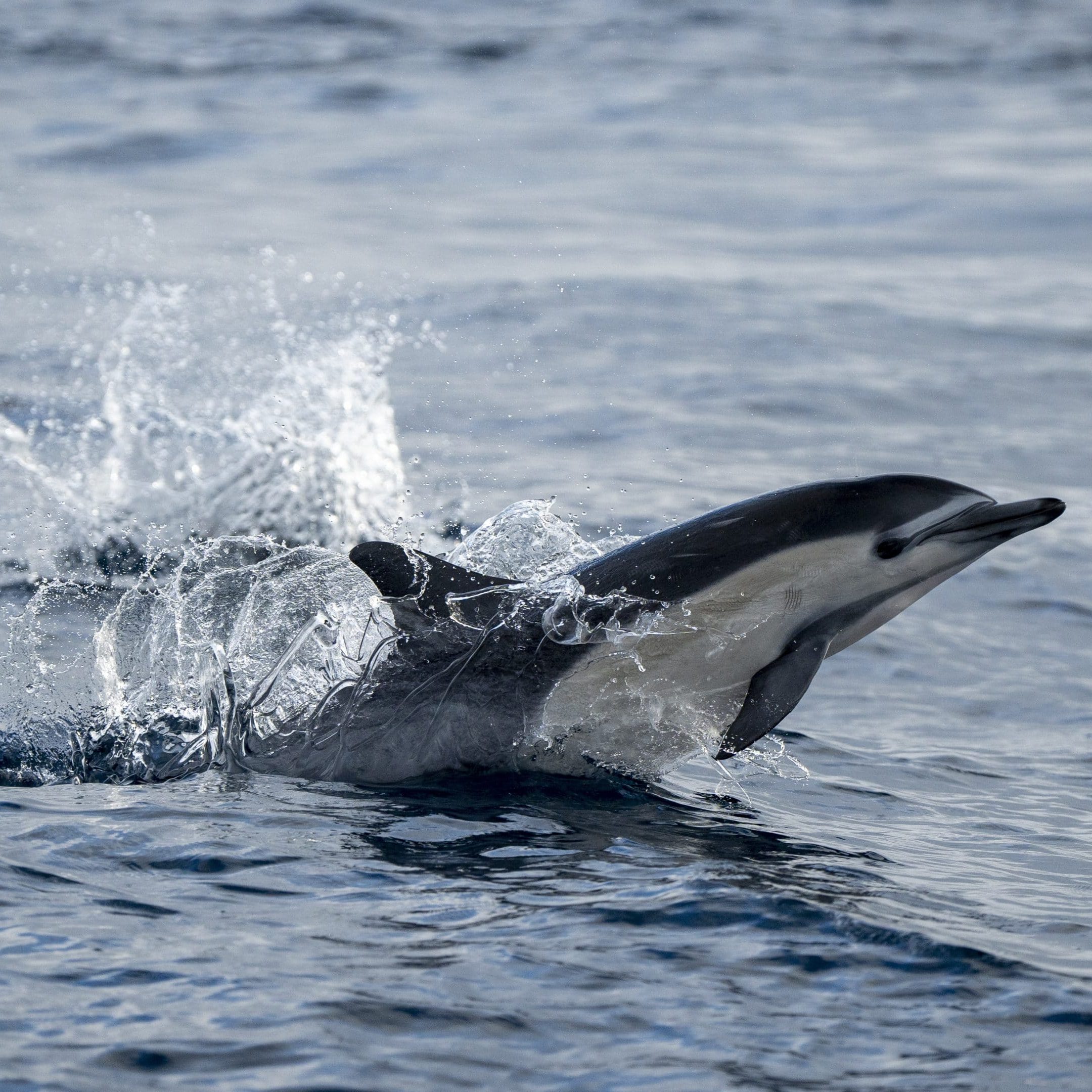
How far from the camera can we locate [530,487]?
12406 millimetres

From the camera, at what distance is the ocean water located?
15.8 ft

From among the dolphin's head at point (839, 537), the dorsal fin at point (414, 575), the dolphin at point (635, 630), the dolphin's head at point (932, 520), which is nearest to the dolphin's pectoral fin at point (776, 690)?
the dolphin at point (635, 630)

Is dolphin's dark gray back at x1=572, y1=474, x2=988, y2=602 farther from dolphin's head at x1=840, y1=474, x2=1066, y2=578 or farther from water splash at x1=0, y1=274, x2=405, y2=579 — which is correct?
water splash at x1=0, y1=274, x2=405, y2=579

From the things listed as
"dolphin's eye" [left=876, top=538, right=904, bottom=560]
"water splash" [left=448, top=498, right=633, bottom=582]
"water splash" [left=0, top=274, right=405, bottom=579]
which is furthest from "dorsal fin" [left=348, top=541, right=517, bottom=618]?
"water splash" [left=0, top=274, right=405, bottom=579]

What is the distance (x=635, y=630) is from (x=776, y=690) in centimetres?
60

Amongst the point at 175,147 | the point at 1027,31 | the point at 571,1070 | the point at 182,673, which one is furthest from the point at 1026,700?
the point at 1027,31

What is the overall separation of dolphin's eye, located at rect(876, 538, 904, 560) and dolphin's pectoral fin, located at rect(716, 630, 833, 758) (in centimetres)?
41

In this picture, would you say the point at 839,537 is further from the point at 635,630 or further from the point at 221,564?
the point at 221,564

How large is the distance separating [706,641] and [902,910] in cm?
147

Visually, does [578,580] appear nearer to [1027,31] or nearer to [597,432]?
[597,432]

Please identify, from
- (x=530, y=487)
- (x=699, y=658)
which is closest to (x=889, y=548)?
(x=699, y=658)

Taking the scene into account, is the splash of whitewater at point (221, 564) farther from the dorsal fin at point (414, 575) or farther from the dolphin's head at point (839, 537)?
the dolphin's head at point (839, 537)

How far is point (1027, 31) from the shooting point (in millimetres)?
34688

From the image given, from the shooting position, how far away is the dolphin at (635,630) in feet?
21.7
